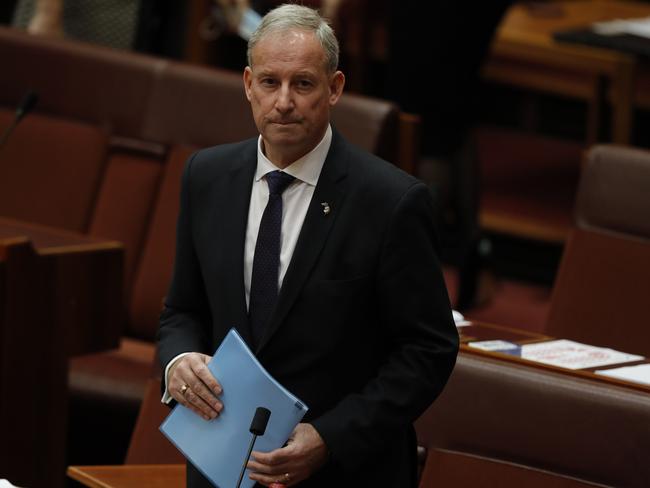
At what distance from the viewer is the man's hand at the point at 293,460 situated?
180cm

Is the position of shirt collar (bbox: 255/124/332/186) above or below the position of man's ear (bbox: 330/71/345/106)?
below

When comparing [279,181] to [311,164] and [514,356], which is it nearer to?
[311,164]

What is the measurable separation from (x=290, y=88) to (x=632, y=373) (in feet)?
2.81

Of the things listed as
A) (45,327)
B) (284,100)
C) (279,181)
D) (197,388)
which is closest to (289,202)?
(279,181)

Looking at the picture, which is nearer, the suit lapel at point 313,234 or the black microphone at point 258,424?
the black microphone at point 258,424

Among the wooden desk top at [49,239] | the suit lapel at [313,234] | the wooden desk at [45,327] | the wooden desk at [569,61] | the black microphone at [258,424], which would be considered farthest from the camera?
the wooden desk at [569,61]

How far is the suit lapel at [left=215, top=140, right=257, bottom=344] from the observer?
1.92 meters

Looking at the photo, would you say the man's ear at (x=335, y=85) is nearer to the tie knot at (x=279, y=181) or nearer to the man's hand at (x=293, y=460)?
the tie knot at (x=279, y=181)

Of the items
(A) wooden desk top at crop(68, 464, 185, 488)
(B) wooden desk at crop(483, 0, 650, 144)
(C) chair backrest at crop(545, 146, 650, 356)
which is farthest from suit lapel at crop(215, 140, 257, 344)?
(B) wooden desk at crop(483, 0, 650, 144)

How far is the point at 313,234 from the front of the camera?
6.19 feet

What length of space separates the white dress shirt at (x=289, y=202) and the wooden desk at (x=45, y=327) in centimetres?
106

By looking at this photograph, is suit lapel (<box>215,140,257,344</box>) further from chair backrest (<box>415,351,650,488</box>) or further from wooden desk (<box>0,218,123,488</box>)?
wooden desk (<box>0,218,123,488</box>)

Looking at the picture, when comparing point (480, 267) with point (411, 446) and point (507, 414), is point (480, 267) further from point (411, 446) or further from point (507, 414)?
point (411, 446)

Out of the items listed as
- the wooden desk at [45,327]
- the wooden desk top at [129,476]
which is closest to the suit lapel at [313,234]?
the wooden desk top at [129,476]
